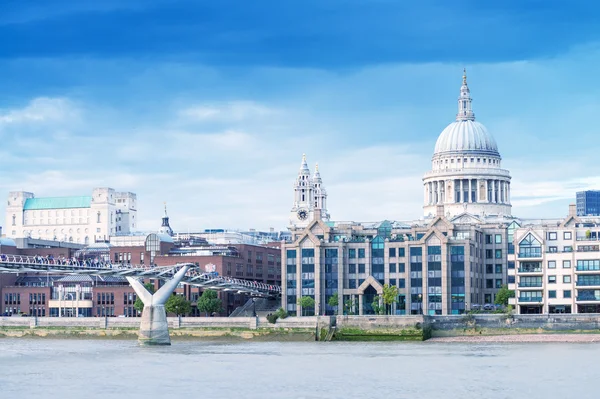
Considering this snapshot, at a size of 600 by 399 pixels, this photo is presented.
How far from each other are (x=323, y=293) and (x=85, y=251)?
175 ft

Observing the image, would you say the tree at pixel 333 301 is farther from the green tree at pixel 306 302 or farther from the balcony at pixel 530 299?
the balcony at pixel 530 299

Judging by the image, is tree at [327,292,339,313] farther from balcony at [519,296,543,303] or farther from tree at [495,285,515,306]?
balcony at [519,296,543,303]

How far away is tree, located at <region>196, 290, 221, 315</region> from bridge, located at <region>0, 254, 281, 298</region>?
129 cm

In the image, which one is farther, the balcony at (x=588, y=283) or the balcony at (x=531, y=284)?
the balcony at (x=531, y=284)

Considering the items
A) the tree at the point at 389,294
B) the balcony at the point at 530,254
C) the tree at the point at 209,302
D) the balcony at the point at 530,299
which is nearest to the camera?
the tree at the point at 389,294

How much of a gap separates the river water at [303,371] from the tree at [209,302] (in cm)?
3271

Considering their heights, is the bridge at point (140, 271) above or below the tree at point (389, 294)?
above

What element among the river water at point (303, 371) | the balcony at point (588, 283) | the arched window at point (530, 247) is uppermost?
the arched window at point (530, 247)

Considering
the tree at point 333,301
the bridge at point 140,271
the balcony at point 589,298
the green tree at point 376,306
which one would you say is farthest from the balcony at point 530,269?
the bridge at point 140,271

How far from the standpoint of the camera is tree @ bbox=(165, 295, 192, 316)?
142 meters

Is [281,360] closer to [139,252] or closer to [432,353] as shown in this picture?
[432,353]

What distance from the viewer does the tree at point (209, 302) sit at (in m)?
144

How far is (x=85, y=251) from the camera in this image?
18600 centimetres

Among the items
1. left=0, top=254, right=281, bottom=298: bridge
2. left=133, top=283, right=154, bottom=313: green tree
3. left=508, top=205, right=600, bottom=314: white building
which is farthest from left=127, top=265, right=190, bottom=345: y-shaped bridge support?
left=508, top=205, right=600, bottom=314: white building
